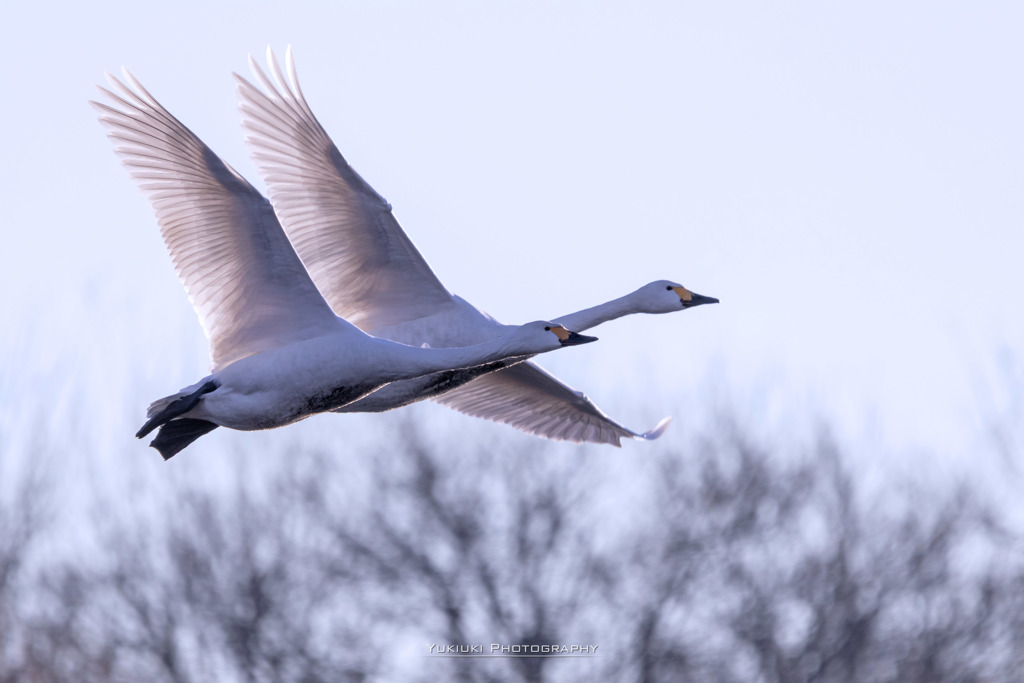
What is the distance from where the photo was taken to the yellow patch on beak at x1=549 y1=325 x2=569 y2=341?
530 inches

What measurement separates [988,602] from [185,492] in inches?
531

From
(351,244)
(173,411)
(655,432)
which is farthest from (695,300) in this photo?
(173,411)

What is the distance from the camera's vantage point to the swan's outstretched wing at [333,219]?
15.2 m

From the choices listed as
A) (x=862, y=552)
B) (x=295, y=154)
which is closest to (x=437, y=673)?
(x=862, y=552)

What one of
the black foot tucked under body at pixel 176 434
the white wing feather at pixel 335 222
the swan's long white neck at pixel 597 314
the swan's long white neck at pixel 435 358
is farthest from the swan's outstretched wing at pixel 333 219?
the black foot tucked under body at pixel 176 434

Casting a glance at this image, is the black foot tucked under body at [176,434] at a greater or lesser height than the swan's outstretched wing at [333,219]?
lesser

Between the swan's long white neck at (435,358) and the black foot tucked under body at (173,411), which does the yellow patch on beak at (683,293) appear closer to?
the swan's long white neck at (435,358)

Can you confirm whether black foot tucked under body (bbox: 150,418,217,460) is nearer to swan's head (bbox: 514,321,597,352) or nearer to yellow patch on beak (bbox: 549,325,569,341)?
swan's head (bbox: 514,321,597,352)

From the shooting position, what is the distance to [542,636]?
1138 inches

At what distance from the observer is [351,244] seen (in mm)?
15461

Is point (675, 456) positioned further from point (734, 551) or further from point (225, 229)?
point (225, 229)

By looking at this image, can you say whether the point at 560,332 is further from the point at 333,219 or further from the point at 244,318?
the point at 333,219

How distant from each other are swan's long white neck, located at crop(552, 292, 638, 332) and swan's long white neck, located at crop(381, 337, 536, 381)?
7.07 ft

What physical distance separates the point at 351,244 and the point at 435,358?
2.78 m
